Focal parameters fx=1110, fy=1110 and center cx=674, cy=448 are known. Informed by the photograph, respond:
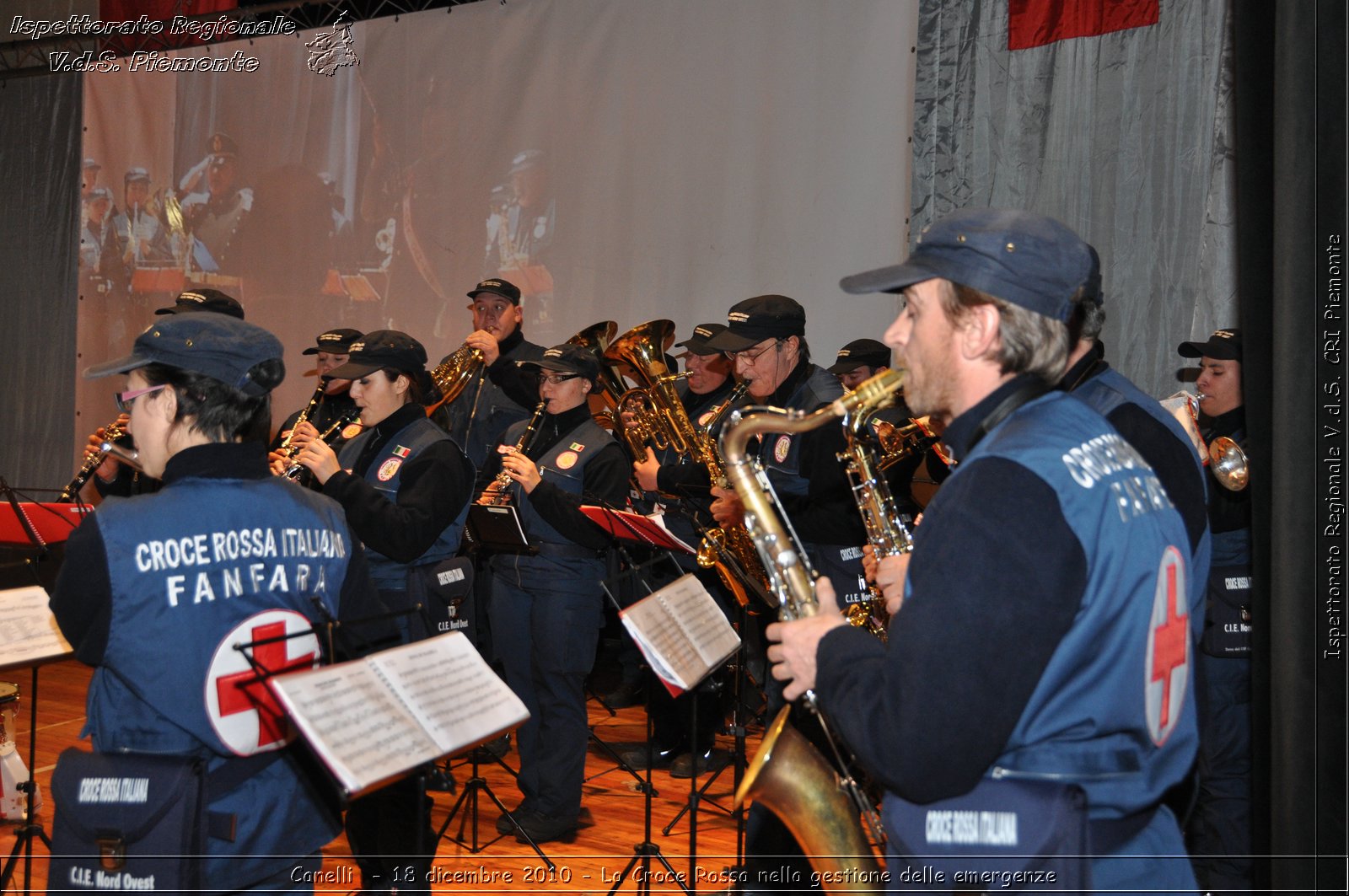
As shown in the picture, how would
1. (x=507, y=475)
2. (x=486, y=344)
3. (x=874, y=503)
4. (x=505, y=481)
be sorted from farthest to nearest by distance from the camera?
(x=486, y=344) < (x=505, y=481) < (x=507, y=475) < (x=874, y=503)

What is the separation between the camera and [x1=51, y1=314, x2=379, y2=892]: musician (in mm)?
2334

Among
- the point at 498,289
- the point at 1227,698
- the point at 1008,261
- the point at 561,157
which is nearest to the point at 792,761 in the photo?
the point at 1008,261

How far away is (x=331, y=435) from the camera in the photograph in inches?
202

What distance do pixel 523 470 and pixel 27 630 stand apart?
2271 millimetres

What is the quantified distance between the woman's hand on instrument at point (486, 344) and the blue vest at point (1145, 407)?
4483mm

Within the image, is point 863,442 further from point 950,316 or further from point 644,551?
point 950,316

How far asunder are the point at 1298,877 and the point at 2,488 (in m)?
4.12

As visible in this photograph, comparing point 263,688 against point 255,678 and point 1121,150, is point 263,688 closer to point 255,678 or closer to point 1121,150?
point 255,678

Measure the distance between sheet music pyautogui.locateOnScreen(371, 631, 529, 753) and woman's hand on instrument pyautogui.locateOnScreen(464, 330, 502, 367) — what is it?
4462mm

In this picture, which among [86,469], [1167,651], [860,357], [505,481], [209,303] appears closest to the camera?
[1167,651]

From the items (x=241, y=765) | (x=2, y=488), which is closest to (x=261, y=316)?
(x=2, y=488)

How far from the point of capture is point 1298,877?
2.82 meters

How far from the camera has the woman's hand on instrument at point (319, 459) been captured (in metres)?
4.32

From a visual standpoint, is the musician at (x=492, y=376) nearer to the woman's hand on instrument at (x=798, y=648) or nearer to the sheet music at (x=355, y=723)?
the sheet music at (x=355, y=723)
